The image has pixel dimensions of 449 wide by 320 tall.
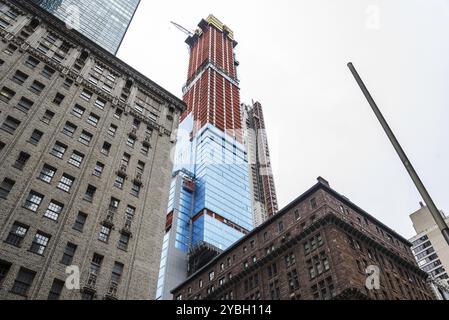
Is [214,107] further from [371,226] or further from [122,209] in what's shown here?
[122,209]

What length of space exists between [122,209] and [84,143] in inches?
346

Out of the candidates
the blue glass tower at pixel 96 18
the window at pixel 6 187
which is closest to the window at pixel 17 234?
the window at pixel 6 187

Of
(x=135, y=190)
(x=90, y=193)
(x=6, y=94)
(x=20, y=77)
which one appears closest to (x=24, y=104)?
(x=6, y=94)

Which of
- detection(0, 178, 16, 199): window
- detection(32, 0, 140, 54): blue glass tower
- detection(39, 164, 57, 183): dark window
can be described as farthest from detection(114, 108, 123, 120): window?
detection(32, 0, 140, 54): blue glass tower

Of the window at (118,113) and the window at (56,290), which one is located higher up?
the window at (118,113)

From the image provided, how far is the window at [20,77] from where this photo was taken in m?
44.1

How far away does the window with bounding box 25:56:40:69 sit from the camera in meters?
47.1

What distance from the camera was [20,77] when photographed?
147 feet

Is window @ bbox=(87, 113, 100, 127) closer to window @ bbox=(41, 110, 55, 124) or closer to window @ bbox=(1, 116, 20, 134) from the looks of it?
window @ bbox=(41, 110, 55, 124)

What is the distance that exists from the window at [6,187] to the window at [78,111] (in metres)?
13.1

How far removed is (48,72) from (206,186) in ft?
284

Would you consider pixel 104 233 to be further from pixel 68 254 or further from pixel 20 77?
pixel 20 77

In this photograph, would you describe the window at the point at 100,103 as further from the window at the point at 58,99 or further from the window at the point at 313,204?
the window at the point at 313,204
